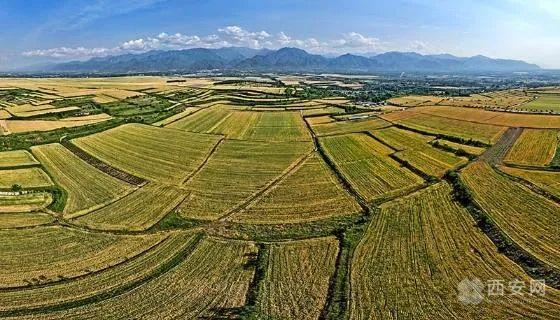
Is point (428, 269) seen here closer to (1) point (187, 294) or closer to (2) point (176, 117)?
(1) point (187, 294)

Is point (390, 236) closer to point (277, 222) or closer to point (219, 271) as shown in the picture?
point (277, 222)

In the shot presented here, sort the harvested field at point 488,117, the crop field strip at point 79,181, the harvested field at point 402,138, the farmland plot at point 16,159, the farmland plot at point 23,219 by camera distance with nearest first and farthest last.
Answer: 1. the farmland plot at point 23,219
2. the crop field strip at point 79,181
3. the farmland plot at point 16,159
4. the harvested field at point 402,138
5. the harvested field at point 488,117

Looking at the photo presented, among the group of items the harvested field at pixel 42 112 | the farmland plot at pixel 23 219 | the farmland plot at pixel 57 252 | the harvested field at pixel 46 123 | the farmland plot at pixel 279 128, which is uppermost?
the harvested field at pixel 42 112

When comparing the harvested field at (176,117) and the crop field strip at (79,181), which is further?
the harvested field at (176,117)

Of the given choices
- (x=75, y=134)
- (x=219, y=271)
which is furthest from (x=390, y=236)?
(x=75, y=134)

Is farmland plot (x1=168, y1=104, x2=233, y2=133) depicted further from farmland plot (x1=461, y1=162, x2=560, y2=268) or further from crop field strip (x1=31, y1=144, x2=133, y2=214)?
farmland plot (x1=461, y1=162, x2=560, y2=268)

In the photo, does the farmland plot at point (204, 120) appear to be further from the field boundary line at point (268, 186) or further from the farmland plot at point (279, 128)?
the field boundary line at point (268, 186)

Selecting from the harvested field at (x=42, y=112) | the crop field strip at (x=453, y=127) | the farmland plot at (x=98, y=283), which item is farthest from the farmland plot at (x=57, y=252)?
the harvested field at (x=42, y=112)

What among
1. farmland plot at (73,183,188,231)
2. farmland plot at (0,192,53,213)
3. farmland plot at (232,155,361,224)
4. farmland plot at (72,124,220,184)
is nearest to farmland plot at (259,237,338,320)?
farmland plot at (232,155,361,224)
